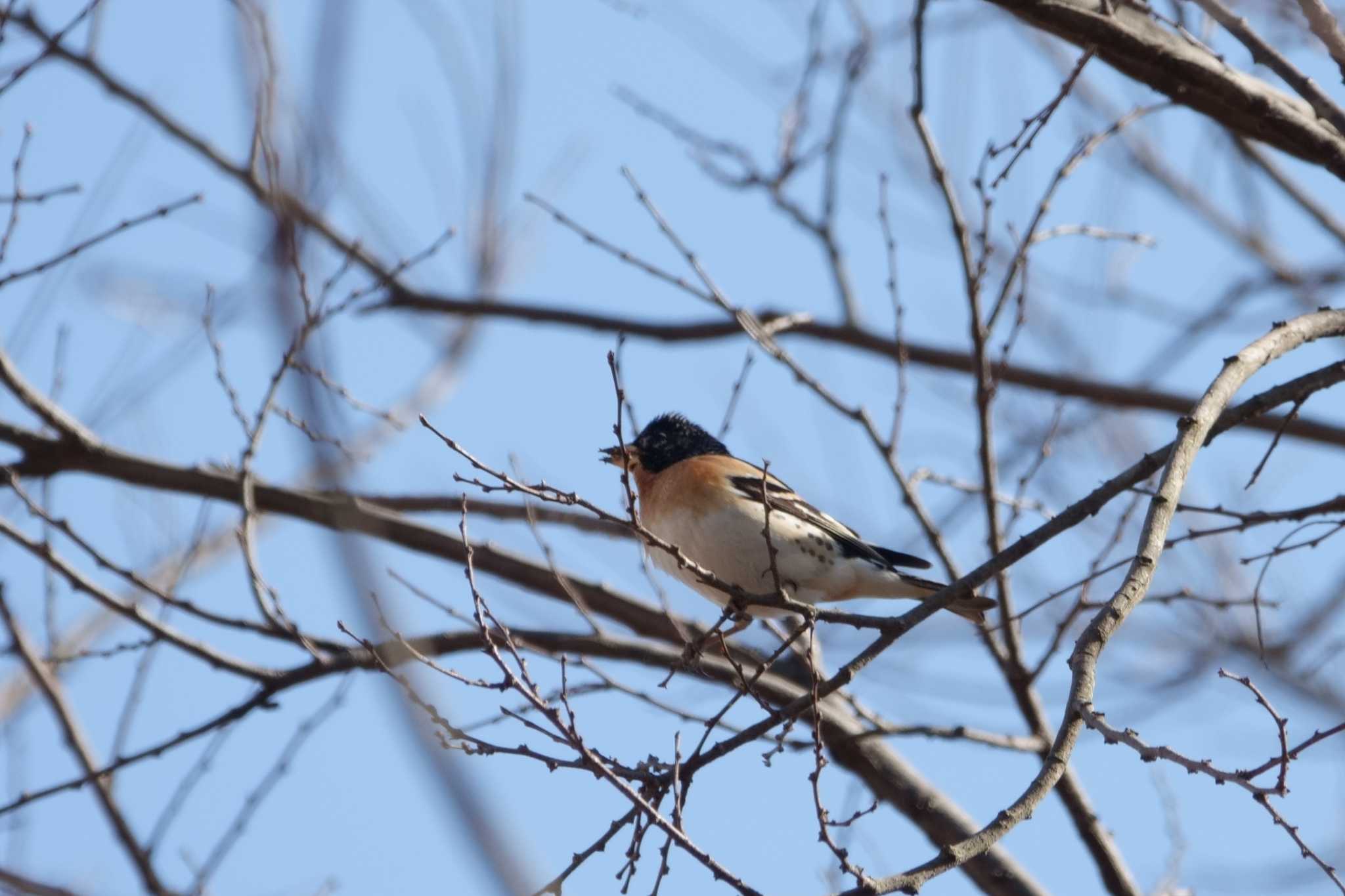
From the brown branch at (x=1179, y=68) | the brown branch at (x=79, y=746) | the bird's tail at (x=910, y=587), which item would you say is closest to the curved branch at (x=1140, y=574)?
the brown branch at (x=1179, y=68)

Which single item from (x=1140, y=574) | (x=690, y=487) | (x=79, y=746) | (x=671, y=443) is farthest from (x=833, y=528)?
(x=79, y=746)

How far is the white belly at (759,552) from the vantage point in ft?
19.3

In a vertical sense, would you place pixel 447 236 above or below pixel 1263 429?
above

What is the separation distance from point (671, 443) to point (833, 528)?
127cm

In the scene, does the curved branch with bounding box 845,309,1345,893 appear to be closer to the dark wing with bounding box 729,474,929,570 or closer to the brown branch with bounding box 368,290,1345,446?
the dark wing with bounding box 729,474,929,570

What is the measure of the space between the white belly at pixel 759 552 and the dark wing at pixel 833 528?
0.15 feet

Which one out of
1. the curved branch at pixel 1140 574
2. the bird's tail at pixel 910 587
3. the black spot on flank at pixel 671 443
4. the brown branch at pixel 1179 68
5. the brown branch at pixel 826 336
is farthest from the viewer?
the brown branch at pixel 826 336

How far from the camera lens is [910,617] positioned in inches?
145

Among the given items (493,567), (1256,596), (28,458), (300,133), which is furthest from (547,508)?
(300,133)

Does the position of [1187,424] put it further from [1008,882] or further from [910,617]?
[1008,882]

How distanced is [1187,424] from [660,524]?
2.82m

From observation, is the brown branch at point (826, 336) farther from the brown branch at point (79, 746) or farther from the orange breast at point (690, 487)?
the brown branch at point (79, 746)

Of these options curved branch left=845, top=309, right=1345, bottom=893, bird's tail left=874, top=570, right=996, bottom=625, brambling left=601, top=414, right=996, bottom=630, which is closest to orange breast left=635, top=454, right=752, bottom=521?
brambling left=601, top=414, right=996, bottom=630

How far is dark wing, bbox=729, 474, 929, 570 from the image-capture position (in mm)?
6000
